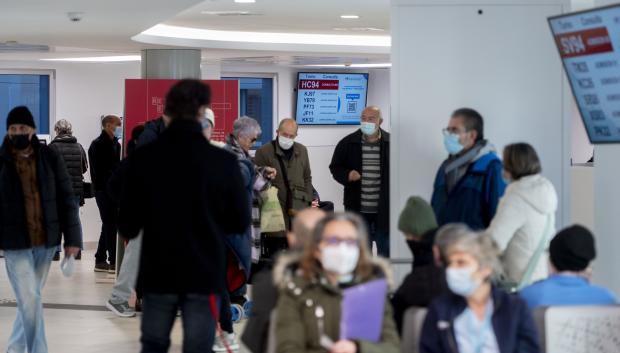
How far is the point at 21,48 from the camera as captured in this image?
A: 1462 cm

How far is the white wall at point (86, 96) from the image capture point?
16.9 m

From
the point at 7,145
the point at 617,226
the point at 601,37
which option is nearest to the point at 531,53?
the point at 617,226

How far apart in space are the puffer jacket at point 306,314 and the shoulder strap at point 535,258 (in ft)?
6.30

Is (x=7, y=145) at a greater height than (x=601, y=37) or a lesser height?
lesser

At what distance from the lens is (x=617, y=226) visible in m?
6.70

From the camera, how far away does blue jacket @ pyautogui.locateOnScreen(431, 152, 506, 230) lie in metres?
6.55

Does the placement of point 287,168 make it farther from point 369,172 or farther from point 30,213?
point 30,213

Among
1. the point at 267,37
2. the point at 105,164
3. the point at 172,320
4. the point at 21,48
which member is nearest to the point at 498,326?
the point at 172,320

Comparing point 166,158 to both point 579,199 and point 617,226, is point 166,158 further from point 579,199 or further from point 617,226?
point 579,199

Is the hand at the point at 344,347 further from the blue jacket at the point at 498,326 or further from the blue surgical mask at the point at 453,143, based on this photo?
the blue surgical mask at the point at 453,143

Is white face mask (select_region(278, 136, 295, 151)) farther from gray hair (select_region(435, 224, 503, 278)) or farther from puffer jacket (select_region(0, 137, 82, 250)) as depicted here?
gray hair (select_region(435, 224, 503, 278))

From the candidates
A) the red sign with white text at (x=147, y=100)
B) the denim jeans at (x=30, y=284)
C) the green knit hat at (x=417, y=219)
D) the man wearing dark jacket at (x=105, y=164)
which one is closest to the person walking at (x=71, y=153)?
the man wearing dark jacket at (x=105, y=164)

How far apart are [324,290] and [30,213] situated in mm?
3116

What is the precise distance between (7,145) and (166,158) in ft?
7.15
